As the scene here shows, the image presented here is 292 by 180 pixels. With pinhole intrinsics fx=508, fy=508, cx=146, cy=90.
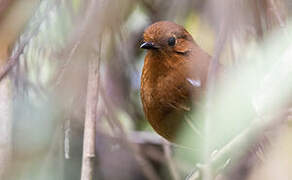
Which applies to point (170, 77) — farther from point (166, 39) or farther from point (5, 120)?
point (5, 120)

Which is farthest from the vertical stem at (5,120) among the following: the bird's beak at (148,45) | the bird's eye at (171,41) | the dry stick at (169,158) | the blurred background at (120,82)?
the dry stick at (169,158)

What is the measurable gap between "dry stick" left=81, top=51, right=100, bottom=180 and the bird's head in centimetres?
68

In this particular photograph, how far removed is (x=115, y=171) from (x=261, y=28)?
1.78 meters

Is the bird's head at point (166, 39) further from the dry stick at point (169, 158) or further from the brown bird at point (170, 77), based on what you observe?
the dry stick at point (169, 158)

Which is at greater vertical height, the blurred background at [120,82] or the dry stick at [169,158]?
the blurred background at [120,82]

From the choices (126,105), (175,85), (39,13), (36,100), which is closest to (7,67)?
(39,13)

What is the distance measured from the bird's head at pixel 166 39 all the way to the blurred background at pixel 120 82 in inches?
6.8

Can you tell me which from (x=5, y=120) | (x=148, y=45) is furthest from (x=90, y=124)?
(x=148, y=45)

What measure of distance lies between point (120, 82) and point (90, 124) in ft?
4.75

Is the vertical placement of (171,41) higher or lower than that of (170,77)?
higher

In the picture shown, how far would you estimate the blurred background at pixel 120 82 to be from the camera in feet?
5.83

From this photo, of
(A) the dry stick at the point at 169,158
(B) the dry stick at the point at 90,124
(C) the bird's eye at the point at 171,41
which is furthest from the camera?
(A) the dry stick at the point at 169,158

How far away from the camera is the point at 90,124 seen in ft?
7.21

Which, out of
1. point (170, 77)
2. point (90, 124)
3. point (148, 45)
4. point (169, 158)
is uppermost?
point (148, 45)
